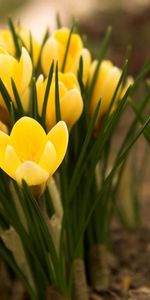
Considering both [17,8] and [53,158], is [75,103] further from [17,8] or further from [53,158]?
[17,8]

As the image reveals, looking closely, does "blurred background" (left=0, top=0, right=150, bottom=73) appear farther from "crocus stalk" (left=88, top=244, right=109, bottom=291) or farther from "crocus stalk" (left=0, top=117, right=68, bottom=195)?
"crocus stalk" (left=0, top=117, right=68, bottom=195)

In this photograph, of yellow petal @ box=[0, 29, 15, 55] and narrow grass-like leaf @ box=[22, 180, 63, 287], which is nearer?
narrow grass-like leaf @ box=[22, 180, 63, 287]

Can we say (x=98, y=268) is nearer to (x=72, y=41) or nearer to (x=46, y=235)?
(x=46, y=235)

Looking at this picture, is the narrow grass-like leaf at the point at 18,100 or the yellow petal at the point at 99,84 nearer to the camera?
the narrow grass-like leaf at the point at 18,100

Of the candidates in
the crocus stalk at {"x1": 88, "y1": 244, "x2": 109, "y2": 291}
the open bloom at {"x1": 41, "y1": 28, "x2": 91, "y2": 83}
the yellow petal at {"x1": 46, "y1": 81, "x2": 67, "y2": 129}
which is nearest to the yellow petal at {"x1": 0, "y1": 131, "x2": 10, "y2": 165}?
the yellow petal at {"x1": 46, "y1": 81, "x2": 67, "y2": 129}

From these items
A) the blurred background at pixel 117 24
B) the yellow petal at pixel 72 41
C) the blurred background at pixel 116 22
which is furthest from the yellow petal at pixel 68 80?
the blurred background at pixel 116 22

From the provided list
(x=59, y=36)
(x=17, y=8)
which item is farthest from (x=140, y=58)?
(x=59, y=36)

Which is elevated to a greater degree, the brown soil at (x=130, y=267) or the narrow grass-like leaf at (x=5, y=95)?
the narrow grass-like leaf at (x=5, y=95)

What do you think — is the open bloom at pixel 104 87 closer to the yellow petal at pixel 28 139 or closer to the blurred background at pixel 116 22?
the yellow petal at pixel 28 139
